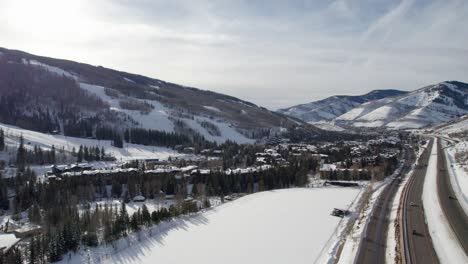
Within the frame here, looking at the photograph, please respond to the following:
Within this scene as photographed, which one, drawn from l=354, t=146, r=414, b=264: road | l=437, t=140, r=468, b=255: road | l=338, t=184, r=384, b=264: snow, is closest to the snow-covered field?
l=338, t=184, r=384, b=264: snow

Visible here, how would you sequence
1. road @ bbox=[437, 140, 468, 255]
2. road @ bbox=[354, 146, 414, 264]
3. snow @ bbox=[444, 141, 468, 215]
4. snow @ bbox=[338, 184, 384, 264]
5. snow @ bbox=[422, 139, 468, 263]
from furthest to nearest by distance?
snow @ bbox=[444, 141, 468, 215] → road @ bbox=[437, 140, 468, 255] → snow @ bbox=[338, 184, 384, 264] → road @ bbox=[354, 146, 414, 264] → snow @ bbox=[422, 139, 468, 263]

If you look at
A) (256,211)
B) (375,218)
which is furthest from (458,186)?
(256,211)

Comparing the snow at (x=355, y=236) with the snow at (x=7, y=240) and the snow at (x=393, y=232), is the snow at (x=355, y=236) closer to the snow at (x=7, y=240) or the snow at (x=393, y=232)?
the snow at (x=393, y=232)

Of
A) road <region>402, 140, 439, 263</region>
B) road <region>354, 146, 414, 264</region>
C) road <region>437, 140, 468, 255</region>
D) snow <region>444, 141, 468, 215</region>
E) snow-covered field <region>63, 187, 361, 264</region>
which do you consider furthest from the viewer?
snow <region>444, 141, 468, 215</region>

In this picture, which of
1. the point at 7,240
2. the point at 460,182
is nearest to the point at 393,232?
the point at 460,182

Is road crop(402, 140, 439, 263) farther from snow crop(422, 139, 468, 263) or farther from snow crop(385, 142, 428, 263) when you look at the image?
snow crop(385, 142, 428, 263)

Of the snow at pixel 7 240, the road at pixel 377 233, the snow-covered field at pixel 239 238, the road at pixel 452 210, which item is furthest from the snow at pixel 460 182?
the snow at pixel 7 240

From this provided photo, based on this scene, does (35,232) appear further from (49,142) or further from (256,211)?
(49,142)
